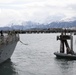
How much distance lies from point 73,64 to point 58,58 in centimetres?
631

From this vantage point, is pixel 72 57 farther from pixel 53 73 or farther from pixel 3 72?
pixel 3 72

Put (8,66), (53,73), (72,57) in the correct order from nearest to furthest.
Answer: (53,73) → (8,66) → (72,57)

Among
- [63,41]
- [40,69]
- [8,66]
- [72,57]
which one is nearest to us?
[40,69]

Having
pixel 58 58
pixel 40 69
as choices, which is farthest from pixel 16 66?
pixel 58 58

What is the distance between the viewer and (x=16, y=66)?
136 feet

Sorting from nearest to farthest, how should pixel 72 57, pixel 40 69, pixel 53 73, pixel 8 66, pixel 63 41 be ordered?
pixel 53 73 < pixel 40 69 < pixel 8 66 < pixel 72 57 < pixel 63 41

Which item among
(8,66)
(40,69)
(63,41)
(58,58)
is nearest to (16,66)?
(8,66)

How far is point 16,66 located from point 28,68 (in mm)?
2708

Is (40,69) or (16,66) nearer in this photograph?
(40,69)

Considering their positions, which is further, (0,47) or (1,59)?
(1,59)

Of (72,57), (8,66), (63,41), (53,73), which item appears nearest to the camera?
(53,73)

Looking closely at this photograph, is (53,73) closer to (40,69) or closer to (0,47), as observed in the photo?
(40,69)

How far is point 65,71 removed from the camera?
37688 millimetres

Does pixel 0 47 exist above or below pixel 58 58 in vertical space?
above
